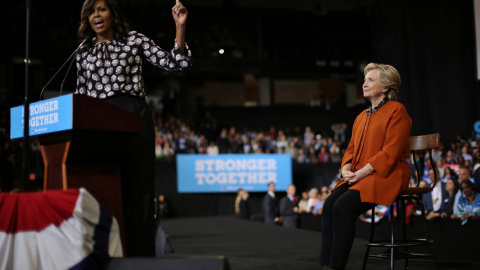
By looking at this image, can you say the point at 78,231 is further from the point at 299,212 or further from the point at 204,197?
the point at 204,197

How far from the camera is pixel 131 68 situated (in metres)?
2.51

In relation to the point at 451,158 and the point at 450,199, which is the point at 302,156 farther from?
the point at 450,199

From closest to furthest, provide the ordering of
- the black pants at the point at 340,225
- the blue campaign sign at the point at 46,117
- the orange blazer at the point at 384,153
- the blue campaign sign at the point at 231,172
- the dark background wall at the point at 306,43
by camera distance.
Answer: the blue campaign sign at the point at 46,117 < the black pants at the point at 340,225 < the orange blazer at the point at 384,153 < the dark background wall at the point at 306,43 < the blue campaign sign at the point at 231,172

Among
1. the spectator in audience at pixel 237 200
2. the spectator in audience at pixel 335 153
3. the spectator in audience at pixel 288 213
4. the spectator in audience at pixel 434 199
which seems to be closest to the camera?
the spectator in audience at pixel 434 199

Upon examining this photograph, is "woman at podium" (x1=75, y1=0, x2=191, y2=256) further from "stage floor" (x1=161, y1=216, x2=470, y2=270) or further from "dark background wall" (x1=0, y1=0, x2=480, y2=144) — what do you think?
"dark background wall" (x1=0, y1=0, x2=480, y2=144)

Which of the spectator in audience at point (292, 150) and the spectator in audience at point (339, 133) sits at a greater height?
the spectator in audience at point (339, 133)

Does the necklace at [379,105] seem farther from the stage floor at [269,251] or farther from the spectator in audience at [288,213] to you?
the spectator in audience at [288,213]

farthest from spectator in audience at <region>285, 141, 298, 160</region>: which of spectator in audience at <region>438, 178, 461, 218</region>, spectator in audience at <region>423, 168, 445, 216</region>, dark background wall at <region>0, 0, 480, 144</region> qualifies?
spectator in audience at <region>438, 178, 461, 218</region>

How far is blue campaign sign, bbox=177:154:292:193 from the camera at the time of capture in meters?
14.6

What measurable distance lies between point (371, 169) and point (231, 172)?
39.1ft

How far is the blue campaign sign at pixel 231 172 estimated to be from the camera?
14641 millimetres

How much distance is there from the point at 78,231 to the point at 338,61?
23136mm

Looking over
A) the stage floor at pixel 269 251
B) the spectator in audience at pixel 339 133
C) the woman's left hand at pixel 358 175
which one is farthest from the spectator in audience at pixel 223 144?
the woman's left hand at pixel 358 175

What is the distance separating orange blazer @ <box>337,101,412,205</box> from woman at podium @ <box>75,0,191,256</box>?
3.67 ft
